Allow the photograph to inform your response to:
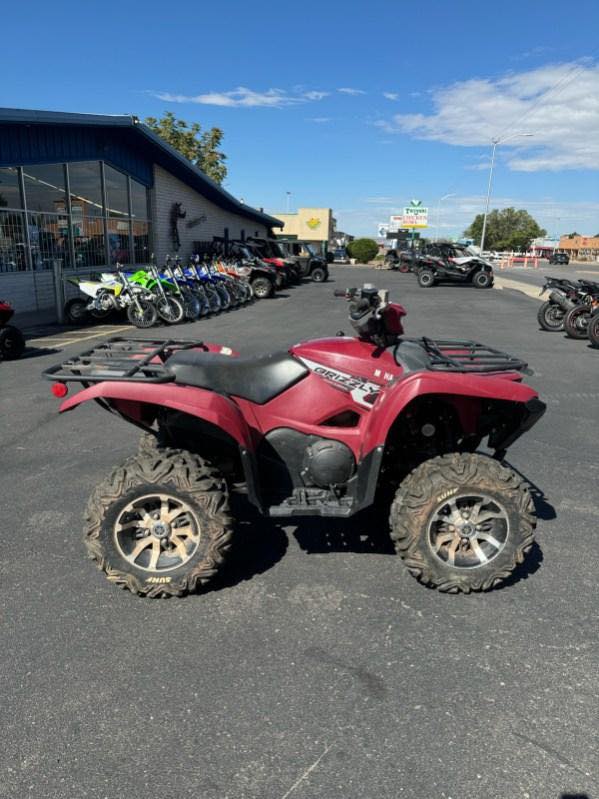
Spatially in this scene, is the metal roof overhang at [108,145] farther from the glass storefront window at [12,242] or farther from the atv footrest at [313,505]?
the atv footrest at [313,505]

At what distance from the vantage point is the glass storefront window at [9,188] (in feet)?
45.4

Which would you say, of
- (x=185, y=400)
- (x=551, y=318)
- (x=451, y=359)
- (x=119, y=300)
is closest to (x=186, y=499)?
(x=185, y=400)

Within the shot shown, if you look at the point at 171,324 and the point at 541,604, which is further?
the point at 171,324

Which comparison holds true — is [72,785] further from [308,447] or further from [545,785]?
[308,447]

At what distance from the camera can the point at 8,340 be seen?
8906 mm

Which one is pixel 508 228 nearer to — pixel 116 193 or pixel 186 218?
pixel 186 218

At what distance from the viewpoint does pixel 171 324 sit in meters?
13.4

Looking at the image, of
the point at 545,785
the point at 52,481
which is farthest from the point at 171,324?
the point at 545,785

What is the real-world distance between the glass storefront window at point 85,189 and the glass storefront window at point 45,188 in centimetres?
49

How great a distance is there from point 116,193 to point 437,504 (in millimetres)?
18900

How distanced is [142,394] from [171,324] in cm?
1084

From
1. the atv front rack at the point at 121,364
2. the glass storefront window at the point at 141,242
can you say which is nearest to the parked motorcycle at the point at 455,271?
the glass storefront window at the point at 141,242

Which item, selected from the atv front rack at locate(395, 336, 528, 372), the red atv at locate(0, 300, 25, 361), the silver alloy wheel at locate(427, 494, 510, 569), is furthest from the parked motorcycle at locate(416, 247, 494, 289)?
the silver alloy wheel at locate(427, 494, 510, 569)

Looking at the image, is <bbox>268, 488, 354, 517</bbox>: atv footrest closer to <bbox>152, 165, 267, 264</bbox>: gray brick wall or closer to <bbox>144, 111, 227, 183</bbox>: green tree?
<bbox>152, 165, 267, 264</bbox>: gray brick wall
